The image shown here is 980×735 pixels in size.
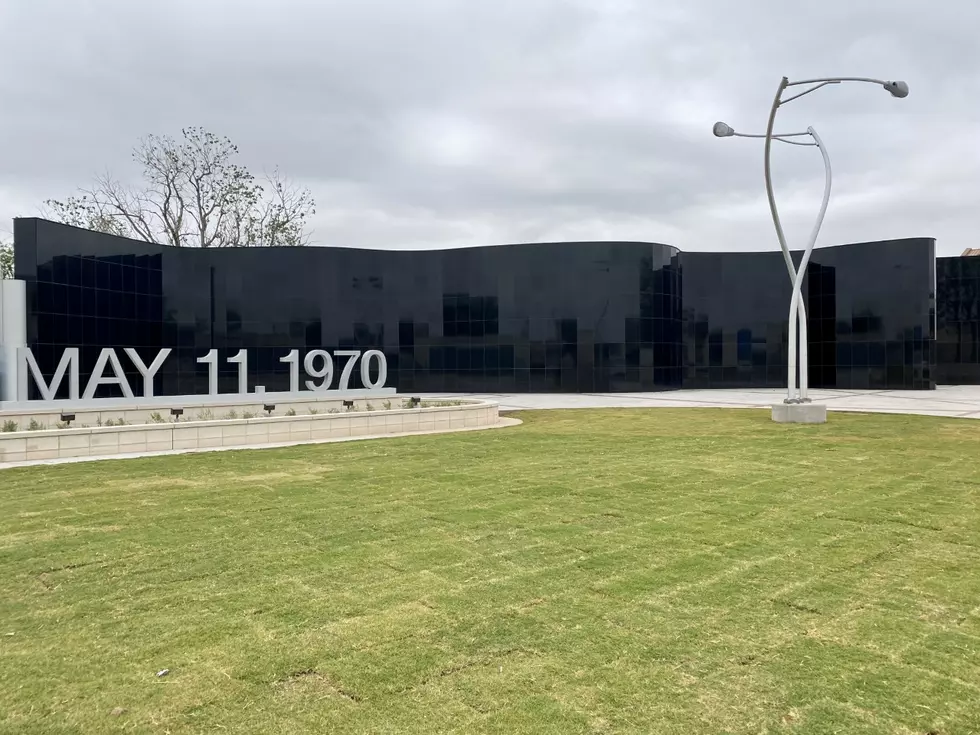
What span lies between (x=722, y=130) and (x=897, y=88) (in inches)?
156

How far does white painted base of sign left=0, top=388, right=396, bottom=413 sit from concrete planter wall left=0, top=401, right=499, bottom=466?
141 inches

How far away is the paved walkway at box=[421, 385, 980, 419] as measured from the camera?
24688 mm

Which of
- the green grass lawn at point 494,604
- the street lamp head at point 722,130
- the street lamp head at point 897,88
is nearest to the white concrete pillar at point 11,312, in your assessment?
the green grass lawn at point 494,604

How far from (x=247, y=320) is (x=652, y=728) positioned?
33.1m

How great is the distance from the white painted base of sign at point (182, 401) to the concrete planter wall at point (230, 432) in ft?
11.7

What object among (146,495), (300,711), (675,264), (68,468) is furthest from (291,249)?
(300,711)

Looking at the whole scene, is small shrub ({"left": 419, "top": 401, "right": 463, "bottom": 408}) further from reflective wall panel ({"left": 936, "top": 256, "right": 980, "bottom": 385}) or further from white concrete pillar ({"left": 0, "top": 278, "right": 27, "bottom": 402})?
reflective wall panel ({"left": 936, "top": 256, "right": 980, "bottom": 385})

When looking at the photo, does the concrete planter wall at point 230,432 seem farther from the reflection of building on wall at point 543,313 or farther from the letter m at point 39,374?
the reflection of building on wall at point 543,313

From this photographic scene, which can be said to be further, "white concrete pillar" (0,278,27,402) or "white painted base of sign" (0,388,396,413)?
"white concrete pillar" (0,278,27,402)

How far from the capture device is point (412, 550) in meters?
6.90

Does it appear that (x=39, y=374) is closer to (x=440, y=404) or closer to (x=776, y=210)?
(x=440, y=404)

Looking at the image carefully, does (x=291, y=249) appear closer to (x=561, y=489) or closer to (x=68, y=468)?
(x=68, y=468)

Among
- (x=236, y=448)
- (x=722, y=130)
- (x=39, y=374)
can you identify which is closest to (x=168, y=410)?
(x=39, y=374)

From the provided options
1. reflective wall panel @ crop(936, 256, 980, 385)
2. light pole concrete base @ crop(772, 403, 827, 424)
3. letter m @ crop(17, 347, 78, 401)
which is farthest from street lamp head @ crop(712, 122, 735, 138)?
reflective wall panel @ crop(936, 256, 980, 385)
